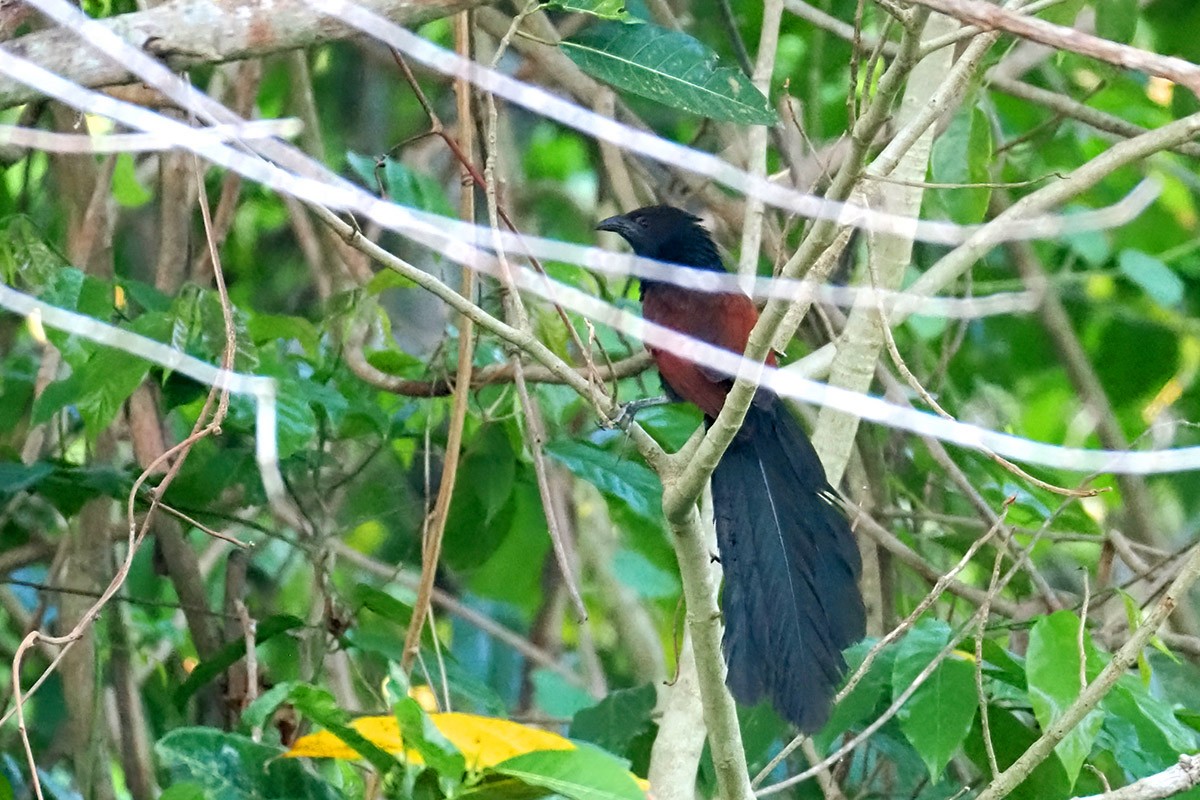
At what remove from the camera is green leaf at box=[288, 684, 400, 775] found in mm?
1630

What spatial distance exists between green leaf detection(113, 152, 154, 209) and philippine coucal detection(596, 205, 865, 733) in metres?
1.60

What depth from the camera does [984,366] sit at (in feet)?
13.5

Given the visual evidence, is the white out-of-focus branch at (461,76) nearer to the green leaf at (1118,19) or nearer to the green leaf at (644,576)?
the green leaf at (1118,19)

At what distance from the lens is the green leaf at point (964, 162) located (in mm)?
2680

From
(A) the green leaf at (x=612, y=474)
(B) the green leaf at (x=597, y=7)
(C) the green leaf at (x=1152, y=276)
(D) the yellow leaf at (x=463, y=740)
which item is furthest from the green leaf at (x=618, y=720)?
(C) the green leaf at (x=1152, y=276)

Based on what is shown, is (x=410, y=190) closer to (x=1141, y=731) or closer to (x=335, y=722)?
(x=335, y=722)

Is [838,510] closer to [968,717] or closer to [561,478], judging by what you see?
[968,717]

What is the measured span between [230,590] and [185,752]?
4.20 feet

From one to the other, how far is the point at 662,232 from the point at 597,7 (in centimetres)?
117

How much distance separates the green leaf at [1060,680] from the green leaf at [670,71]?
2.91 feet

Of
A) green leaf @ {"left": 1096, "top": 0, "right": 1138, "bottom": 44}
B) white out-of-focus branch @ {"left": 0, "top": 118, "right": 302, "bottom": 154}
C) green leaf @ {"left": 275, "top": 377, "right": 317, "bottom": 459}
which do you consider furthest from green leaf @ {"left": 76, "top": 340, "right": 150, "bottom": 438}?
green leaf @ {"left": 1096, "top": 0, "right": 1138, "bottom": 44}

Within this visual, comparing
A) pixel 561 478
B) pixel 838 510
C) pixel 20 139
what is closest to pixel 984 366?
pixel 561 478

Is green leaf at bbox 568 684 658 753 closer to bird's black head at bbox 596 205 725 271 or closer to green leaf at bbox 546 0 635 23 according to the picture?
bird's black head at bbox 596 205 725 271

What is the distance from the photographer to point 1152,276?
139 inches
